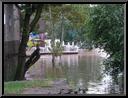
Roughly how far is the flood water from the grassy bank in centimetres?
7

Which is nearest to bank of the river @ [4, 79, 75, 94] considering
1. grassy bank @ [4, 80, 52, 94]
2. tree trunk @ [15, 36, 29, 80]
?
grassy bank @ [4, 80, 52, 94]

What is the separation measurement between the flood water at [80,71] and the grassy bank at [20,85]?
7 centimetres

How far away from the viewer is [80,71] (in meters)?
4.25

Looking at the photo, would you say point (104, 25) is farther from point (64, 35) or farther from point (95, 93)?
point (95, 93)

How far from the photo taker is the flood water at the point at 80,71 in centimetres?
425

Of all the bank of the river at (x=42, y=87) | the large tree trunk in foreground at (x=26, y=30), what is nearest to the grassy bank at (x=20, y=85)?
the bank of the river at (x=42, y=87)

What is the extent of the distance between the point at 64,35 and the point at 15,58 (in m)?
0.75

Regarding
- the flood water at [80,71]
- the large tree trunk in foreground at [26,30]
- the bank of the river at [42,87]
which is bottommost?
the bank of the river at [42,87]

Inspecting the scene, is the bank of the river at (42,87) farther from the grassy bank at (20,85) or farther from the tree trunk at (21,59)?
the tree trunk at (21,59)

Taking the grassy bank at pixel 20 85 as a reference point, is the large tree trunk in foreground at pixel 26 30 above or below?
above

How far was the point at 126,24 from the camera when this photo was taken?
4.11 m

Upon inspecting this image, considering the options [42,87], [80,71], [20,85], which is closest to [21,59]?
[20,85]

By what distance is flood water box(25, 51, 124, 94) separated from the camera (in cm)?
425

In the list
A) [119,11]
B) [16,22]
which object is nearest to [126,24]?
[119,11]
